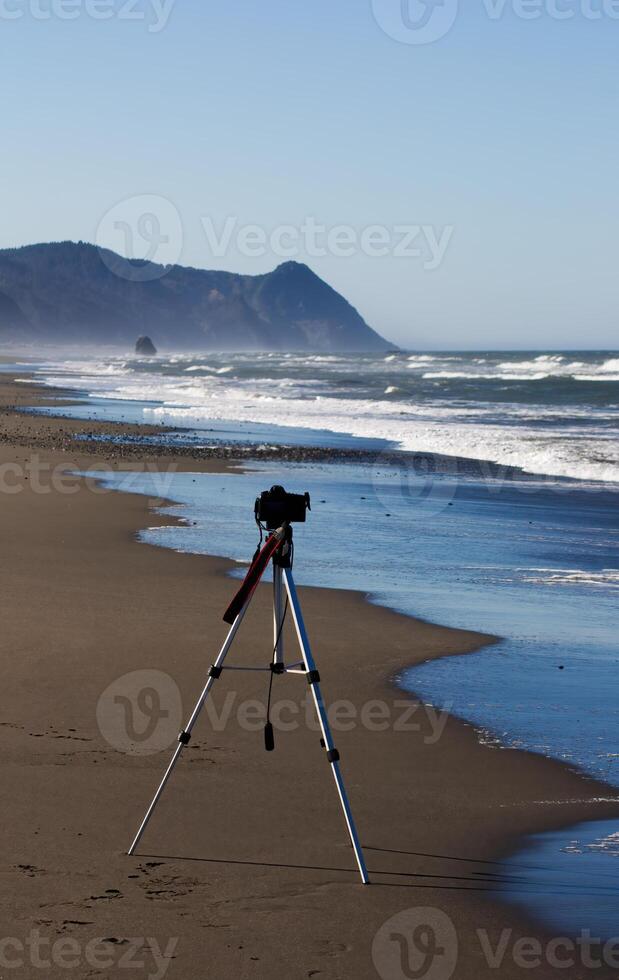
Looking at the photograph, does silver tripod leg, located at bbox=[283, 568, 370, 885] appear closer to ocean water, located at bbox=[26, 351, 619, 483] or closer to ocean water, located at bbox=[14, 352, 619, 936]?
ocean water, located at bbox=[14, 352, 619, 936]

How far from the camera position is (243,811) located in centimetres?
497

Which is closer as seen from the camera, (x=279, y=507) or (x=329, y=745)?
(x=329, y=745)

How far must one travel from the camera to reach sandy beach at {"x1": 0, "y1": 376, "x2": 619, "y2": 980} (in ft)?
12.7

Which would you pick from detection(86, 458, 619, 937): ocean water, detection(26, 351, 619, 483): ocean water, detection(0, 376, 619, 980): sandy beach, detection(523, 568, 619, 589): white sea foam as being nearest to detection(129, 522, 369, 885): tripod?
detection(0, 376, 619, 980): sandy beach

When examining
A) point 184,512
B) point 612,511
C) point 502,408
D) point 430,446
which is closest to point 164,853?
point 184,512

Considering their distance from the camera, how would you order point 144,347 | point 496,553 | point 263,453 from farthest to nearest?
point 144,347
point 263,453
point 496,553

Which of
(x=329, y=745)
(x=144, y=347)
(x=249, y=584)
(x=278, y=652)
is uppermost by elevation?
(x=144, y=347)

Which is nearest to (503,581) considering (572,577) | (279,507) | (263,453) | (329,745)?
(572,577)

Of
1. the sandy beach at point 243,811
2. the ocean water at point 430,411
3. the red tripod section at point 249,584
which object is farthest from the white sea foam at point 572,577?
the ocean water at point 430,411

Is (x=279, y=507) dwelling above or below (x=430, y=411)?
above

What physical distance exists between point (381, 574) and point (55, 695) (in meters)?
4.46

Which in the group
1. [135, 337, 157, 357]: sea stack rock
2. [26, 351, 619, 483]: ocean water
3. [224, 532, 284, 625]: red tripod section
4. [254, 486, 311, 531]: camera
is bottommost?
[26, 351, 619, 483]: ocean water

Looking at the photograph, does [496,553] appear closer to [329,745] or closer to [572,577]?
[572,577]

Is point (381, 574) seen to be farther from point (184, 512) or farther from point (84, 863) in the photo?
point (84, 863)
